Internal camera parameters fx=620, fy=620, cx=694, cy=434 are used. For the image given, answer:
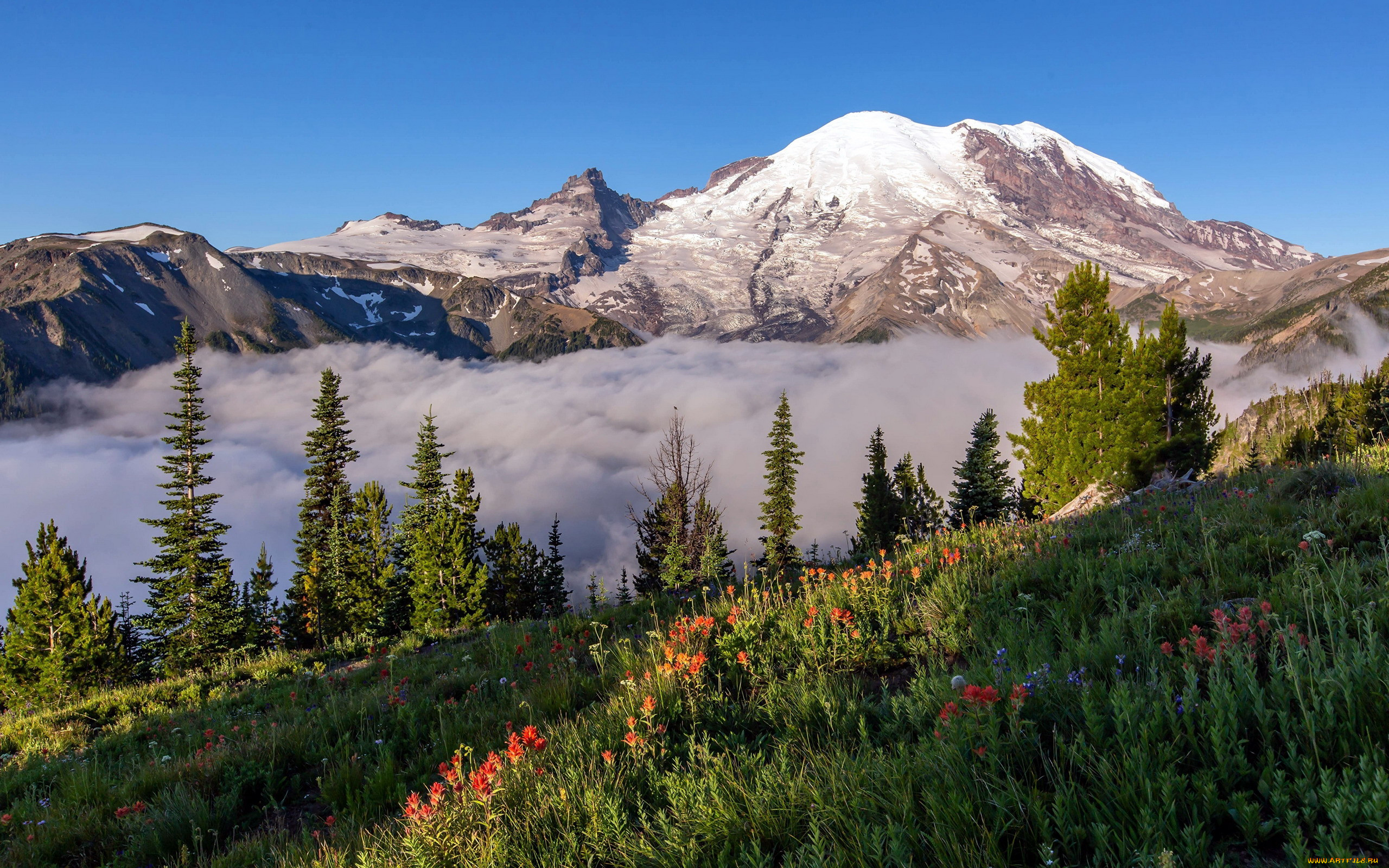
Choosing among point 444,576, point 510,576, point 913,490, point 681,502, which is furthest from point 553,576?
point 681,502

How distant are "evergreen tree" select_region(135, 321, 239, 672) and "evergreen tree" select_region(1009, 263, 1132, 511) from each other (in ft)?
162

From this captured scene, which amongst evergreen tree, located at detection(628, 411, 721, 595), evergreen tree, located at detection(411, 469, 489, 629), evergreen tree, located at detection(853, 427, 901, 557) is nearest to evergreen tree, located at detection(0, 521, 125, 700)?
evergreen tree, located at detection(411, 469, 489, 629)

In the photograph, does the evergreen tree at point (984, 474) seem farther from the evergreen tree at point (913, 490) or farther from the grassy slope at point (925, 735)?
the grassy slope at point (925, 735)

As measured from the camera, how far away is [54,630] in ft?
115

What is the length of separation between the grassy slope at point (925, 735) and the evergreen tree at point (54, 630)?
126ft

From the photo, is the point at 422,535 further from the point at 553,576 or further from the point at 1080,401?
the point at 1080,401

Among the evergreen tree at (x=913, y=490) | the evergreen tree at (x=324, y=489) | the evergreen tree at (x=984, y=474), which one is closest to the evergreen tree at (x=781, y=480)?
the evergreen tree at (x=913, y=490)

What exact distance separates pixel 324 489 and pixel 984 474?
5706 cm

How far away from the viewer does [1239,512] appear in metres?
5.79

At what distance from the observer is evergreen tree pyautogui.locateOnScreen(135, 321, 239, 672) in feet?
124

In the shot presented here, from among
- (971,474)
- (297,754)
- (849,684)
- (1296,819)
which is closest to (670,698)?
(849,684)

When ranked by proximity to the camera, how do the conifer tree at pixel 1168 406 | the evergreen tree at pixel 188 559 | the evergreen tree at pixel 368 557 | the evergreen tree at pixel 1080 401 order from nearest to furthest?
the conifer tree at pixel 1168 406
the evergreen tree at pixel 1080 401
the evergreen tree at pixel 188 559
the evergreen tree at pixel 368 557

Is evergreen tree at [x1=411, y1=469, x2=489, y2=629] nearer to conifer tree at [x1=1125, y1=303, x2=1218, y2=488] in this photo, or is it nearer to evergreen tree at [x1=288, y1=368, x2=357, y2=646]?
evergreen tree at [x1=288, y1=368, x2=357, y2=646]

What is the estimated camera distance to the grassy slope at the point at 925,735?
7.30ft
